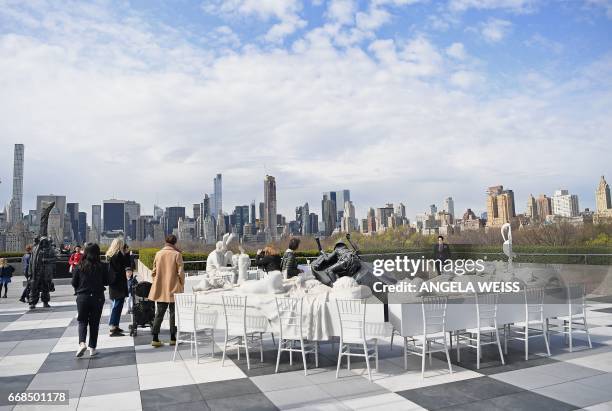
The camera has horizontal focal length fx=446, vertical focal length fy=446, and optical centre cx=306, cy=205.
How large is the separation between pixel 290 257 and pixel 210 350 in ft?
12.3

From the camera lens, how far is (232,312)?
5.63 m

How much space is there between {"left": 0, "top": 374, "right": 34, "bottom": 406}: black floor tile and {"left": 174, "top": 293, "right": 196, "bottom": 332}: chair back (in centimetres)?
178

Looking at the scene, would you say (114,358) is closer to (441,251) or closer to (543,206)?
(441,251)

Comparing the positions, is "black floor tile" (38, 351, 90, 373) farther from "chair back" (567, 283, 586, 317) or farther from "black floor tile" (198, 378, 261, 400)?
"chair back" (567, 283, 586, 317)

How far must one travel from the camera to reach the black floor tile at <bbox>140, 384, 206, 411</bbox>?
4.25 meters

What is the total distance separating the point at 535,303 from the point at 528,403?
2.17 meters

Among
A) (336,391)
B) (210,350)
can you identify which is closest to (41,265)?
(210,350)

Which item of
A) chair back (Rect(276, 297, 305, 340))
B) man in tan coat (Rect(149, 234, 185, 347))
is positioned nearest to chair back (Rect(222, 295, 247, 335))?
chair back (Rect(276, 297, 305, 340))

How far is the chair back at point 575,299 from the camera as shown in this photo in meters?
6.22

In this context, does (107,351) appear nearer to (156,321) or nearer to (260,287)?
(156,321)

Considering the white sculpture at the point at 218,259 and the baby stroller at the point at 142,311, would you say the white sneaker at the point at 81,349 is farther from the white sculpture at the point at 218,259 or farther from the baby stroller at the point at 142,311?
the white sculpture at the point at 218,259

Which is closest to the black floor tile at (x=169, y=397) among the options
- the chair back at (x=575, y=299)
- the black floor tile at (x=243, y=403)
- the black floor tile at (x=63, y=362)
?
the black floor tile at (x=243, y=403)

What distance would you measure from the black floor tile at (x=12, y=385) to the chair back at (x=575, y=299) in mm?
6875

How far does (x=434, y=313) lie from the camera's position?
5242 millimetres
